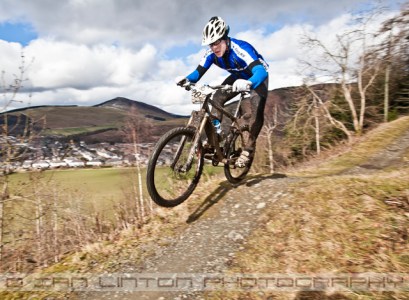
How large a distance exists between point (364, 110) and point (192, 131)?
26158mm

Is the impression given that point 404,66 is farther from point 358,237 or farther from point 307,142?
point 358,237

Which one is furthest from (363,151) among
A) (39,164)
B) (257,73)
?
(39,164)

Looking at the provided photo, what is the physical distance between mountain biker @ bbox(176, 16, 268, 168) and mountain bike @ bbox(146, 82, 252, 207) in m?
0.26

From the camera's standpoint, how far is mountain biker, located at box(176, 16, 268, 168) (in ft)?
18.4

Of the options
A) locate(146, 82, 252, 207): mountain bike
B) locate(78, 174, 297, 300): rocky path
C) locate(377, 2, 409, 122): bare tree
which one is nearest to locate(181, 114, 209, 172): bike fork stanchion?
locate(146, 82, 252, 207): mountain bike

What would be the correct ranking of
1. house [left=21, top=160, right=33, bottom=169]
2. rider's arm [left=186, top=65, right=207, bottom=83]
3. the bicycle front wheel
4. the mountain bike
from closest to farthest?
the bicycle front wheel → the mountain bike → rider's arm [left=186, top=65, right=207, bottom=83] → house [left=21, top=160, right=33, bottom=169]

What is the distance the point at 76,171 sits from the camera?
61438 mm

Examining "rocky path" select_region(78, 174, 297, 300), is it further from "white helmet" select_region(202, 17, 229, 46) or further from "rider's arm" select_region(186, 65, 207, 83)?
"white helmet" select_region(202, 17, 229, 46)

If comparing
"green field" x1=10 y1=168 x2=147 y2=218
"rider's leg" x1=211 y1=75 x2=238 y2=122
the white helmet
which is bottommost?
"green field" x1=10 y1=168 x2=147 y2=218

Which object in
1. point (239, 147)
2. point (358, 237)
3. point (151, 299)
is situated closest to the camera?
point (151, 299)

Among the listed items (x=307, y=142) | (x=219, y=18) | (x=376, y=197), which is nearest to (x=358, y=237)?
(x=376, y=197)

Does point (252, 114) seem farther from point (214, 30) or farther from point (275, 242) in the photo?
point (275, 242)

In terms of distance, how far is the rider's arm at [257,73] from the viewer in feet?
18.6

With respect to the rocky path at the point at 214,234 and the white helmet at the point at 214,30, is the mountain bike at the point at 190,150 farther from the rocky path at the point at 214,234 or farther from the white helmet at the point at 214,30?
the white helmet at the point at 214,30
